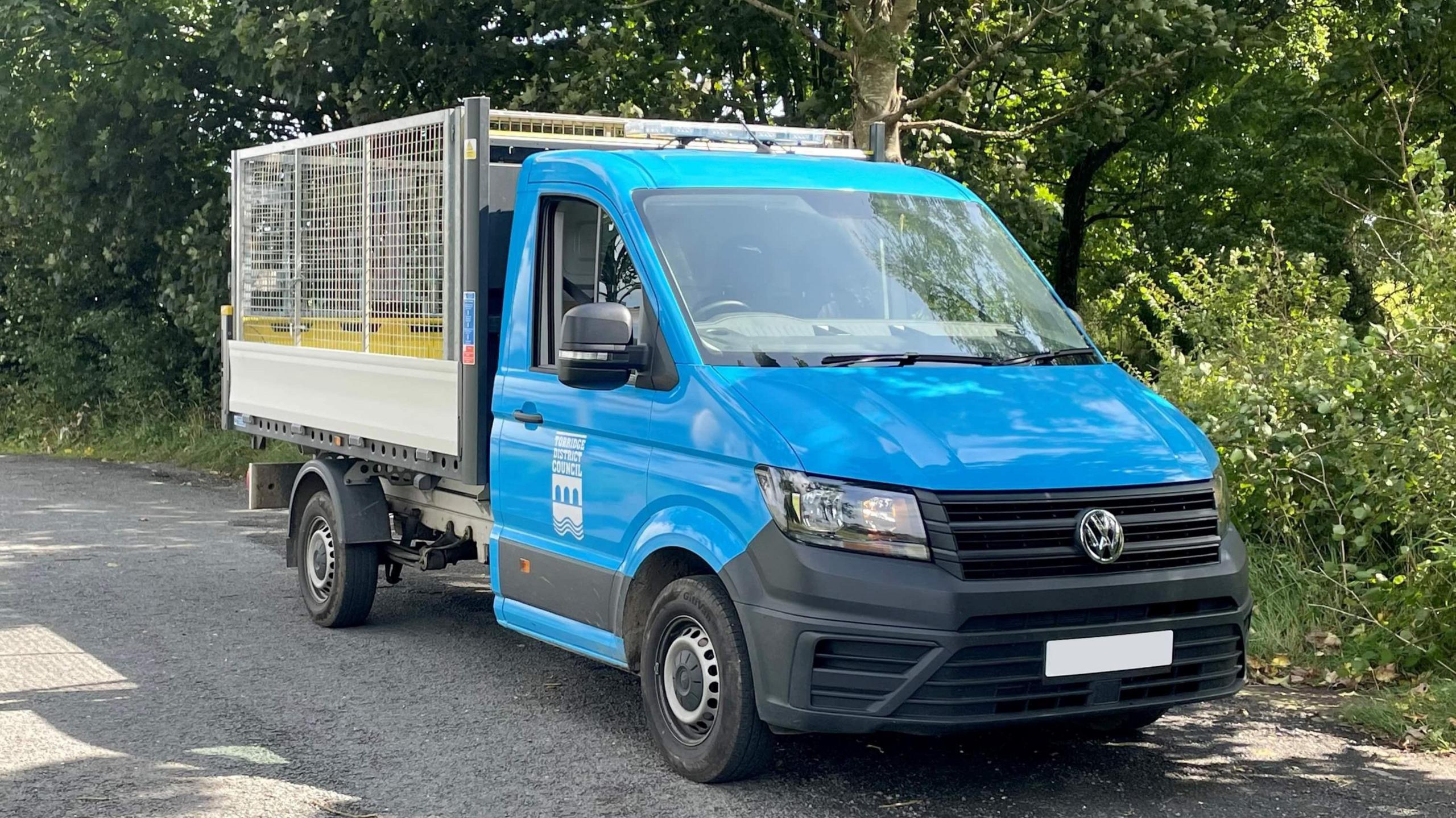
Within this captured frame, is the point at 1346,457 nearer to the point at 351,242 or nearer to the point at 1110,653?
the point at 1110,653

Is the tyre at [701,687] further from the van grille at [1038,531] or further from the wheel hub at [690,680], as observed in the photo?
the van grille at [1038,531]

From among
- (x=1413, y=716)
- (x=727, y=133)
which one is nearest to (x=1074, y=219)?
(x=727, y=133)

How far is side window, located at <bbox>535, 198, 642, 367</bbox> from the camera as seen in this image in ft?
20.9

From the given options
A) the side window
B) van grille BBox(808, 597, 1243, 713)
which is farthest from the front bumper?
the side window

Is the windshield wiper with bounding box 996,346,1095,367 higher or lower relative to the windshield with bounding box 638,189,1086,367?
lower

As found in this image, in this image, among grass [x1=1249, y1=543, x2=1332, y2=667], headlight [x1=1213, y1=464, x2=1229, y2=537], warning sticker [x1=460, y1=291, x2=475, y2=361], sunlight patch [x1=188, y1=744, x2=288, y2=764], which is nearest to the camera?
headlight [x1=1213, y1=464, x2=1229, y2=537]

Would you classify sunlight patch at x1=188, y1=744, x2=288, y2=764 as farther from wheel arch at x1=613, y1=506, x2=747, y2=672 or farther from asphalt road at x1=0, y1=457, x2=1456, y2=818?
wheel arch at x1=613, y1=506, x2=747, y2=672

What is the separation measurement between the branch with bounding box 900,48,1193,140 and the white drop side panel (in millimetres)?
5557

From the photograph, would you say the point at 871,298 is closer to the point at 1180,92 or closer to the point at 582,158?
the point at 582,158

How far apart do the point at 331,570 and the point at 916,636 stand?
460 cm

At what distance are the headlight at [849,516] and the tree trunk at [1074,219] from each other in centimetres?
1634

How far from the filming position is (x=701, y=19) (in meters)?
16.2

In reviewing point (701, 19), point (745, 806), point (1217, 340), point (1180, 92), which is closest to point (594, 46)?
point (701, 19)

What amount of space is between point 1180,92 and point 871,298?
1518 centimetres
